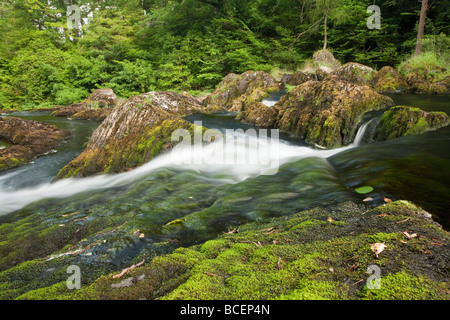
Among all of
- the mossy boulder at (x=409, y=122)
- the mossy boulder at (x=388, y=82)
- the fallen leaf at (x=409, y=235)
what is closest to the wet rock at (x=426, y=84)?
the mossy boulder at (x=388, y=82)

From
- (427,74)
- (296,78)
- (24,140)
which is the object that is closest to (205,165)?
(24,140)

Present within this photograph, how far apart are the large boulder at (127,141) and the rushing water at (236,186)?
430 mm

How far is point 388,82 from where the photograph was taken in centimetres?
1556

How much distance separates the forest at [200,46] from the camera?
22.2 m

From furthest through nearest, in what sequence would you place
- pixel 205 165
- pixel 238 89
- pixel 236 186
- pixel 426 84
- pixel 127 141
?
pixel 238 89 < pixel 426 84 < pixel 127 141 < pixel 205 165 < pixel 236 186

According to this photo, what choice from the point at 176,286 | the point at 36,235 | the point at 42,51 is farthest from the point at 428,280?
the point at 42,51

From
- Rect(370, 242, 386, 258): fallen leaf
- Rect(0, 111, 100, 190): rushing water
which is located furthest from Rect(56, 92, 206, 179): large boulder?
Rect(370, 242, 386, 258): fallen leaf

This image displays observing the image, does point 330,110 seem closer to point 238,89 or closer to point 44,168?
point 238,89

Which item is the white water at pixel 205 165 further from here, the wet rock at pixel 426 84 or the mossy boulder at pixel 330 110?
the wet rock at pixel 426 84

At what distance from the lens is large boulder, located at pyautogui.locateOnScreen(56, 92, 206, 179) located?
22.9ft

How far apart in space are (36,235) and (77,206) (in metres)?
1.28

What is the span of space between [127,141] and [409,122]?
317 inches

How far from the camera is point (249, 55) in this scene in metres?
23.7

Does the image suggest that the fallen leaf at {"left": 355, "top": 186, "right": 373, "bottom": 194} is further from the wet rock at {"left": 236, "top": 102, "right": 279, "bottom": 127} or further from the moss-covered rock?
the wet rock at {"left": 236, "top": 102, "right": 279, "bottom": 127}
